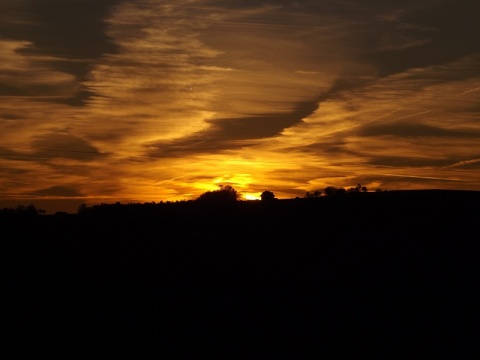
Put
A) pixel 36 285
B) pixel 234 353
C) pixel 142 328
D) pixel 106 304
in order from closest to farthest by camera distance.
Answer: pixel 234 353 → pixel 142 328 → pixel 106 304 → pixel 36 285

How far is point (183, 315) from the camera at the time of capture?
23.2 metres

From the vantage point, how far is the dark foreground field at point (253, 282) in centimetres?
2131

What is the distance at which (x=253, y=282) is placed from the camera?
25844 mm

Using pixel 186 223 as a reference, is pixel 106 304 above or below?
below

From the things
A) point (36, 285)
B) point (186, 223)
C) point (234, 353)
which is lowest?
point (234, 353)

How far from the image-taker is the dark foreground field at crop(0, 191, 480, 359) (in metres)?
21.3

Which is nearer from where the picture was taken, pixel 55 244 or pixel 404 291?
pixel 404 291

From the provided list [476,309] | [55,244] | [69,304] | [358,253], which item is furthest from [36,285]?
[476,309]

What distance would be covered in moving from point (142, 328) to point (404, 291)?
8961mm

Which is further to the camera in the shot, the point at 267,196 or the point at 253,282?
the point at 267,196

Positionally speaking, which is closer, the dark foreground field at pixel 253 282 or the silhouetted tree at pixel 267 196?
the dark foreground field at pixel 253 282

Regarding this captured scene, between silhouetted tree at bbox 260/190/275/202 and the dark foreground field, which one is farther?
silhouetted tree at bbox 260/190/275/202

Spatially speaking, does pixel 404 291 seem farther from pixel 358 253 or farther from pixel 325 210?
pixel 325 210

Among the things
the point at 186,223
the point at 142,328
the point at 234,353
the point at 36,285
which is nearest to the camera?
the point at 234,353
